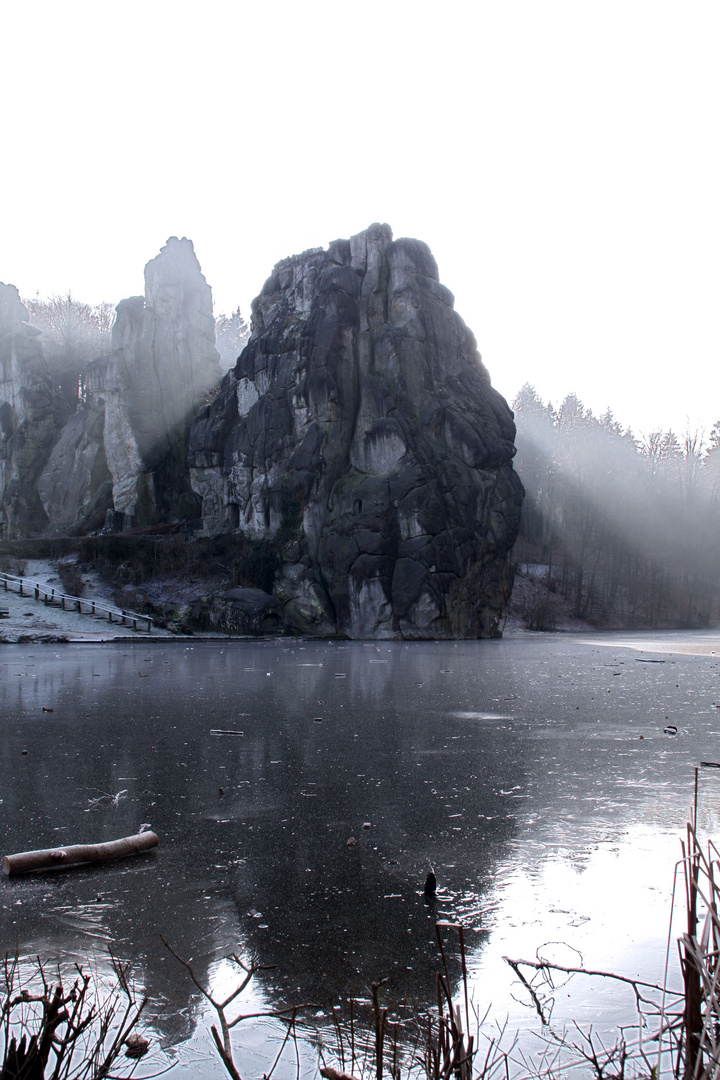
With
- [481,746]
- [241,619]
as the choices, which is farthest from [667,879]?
[241,619]

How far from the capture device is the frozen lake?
291 centimetres

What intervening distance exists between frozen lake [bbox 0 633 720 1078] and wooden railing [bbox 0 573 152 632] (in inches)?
1092

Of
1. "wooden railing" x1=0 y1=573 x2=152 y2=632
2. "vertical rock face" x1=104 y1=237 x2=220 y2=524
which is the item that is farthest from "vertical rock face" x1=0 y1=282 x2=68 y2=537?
"wooden railing" x1=0 y1=573 x2=152 y2=632

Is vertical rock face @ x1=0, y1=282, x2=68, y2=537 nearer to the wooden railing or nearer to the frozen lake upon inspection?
the wooden railing

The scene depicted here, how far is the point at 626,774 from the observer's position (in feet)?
20.6

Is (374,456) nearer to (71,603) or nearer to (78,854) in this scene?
(71,603)

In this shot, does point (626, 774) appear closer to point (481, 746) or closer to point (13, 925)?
point (481, 746)

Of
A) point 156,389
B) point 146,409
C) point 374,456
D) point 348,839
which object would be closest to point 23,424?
point 146,409

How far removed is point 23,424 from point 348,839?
68.2m

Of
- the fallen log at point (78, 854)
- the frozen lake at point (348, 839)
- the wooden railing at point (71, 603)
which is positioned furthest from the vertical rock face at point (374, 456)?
the fallen log at point (78, 854)

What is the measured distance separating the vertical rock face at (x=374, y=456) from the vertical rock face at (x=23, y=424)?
23.2 m

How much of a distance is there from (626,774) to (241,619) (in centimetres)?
3580

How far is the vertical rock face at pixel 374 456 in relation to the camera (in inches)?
1635

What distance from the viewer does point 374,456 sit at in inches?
1719
